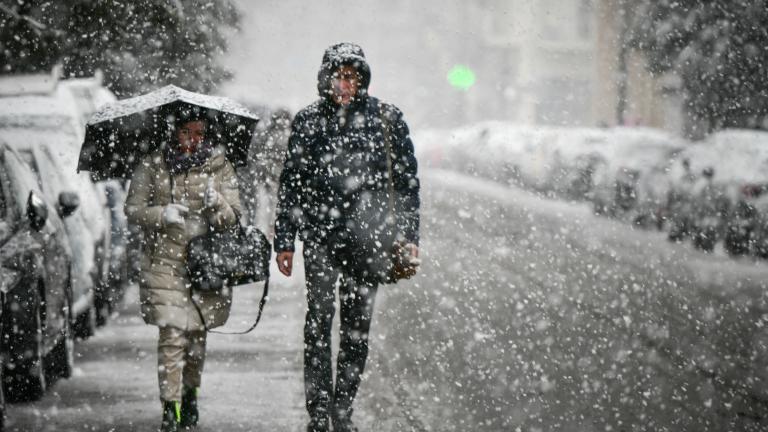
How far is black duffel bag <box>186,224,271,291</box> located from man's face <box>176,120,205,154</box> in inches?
17.1

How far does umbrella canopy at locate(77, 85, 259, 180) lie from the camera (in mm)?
5203

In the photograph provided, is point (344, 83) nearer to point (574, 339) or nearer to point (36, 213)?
point (36, 213)

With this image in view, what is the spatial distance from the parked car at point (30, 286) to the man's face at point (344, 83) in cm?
196

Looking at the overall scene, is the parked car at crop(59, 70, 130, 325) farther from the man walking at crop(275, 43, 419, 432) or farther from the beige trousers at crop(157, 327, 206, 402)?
the man walking at crop(275, 43, 419, 432)

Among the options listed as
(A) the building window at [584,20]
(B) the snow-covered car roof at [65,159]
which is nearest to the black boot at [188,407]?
(B) the snow-covered car roof at [65,159]

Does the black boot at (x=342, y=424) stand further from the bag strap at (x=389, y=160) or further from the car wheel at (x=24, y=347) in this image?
the car wheel at (x=24, y=347)

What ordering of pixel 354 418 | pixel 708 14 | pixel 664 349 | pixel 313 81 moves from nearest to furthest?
pixel 354 418
pixel 664 349
pixel 708 14
pixel 313 81

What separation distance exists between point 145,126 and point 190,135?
1.02ft

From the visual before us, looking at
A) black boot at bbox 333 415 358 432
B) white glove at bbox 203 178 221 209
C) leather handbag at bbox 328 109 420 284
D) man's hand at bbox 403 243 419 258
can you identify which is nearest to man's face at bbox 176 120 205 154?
white glove at bbox 203 178 221 209

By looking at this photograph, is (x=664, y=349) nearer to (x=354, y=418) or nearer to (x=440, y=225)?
(x=354, y=418)

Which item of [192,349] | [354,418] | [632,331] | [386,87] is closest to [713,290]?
[632,331]

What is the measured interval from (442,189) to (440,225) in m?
10.2

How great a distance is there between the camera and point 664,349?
24.2ft

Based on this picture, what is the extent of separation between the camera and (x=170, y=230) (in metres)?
5.11
